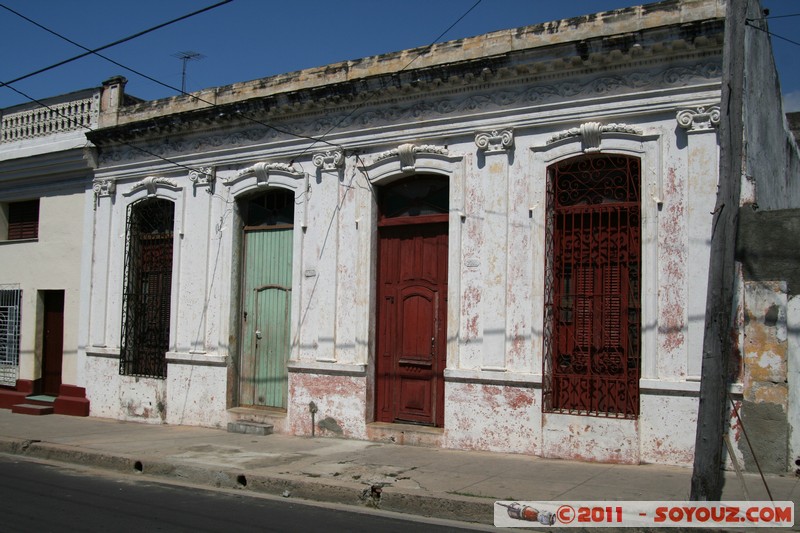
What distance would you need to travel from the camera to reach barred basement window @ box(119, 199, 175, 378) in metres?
13.4

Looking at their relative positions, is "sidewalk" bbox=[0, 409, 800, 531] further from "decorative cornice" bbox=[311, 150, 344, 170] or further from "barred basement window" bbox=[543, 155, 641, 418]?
"decorative cornice" bbox=[311, 150, 344, 170]

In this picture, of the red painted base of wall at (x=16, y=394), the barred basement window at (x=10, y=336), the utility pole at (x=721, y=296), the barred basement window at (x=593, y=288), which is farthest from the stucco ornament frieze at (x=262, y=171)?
the utility pole at (x=721, y=296)

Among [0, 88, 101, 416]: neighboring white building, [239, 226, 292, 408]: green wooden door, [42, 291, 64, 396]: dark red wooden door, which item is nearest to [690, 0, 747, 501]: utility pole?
[239, 226, 292, 408]: green wooden door

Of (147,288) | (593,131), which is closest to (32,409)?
(147,288)

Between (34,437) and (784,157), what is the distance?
11873 mm

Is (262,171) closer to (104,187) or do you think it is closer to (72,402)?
(104,187)

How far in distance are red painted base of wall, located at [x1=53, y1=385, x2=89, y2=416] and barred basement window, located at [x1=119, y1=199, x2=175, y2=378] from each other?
105 centimetres

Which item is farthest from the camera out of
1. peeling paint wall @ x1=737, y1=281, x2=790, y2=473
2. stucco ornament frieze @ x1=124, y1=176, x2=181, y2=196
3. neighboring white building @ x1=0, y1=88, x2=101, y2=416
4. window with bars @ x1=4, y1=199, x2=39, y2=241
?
window with bars @ x1=4, y1=199, x2=39, y2=241

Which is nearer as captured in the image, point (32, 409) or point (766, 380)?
point (766, 380)

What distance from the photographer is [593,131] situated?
→ 929 cm

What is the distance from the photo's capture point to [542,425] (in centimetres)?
932

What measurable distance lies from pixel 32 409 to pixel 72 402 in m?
0.74

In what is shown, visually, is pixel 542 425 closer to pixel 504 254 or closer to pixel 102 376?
pixel 504 254

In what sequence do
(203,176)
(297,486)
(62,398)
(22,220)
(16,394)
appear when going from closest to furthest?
(297,486) → (203,176) → (62,398) → (16,394) → (22,220)
